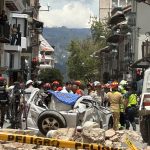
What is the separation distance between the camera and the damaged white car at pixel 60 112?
1762cm

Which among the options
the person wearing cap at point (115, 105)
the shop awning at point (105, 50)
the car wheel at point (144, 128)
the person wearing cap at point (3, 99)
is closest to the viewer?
the car wheel at point (144, 128)

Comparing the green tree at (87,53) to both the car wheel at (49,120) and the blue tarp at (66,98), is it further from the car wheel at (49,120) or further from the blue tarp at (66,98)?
the car wheel at (49,120)

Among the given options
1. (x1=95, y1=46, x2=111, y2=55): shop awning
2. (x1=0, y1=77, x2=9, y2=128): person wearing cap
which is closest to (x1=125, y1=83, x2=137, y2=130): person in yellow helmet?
(x1=0, y1=77, x2=9, y2=128): person wearing cap

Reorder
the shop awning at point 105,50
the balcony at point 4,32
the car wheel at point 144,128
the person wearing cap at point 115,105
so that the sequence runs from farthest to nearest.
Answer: the shop awning at point 105,50 → the balcony at point 4,32 → the person wearing cap at point 115,105 → the car wheel at point 144,128

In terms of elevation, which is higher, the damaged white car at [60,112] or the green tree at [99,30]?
the green tree at [99,30]

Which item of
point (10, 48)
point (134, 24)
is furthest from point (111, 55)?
point (10, 48)

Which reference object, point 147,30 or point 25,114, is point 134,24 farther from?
point 25,114

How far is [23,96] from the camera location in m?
19.1

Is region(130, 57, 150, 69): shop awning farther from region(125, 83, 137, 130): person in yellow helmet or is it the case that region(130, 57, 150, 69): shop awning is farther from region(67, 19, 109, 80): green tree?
region(67, 19, 109, 80): green tree

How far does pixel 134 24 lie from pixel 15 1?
809 inches

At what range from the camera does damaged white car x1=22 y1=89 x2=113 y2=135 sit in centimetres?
1762

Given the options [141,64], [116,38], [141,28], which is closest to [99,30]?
[116,38]

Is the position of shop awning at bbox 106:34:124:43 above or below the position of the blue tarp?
above

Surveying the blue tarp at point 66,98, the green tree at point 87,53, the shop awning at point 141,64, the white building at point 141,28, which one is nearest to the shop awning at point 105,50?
the green tree at point 87,53
